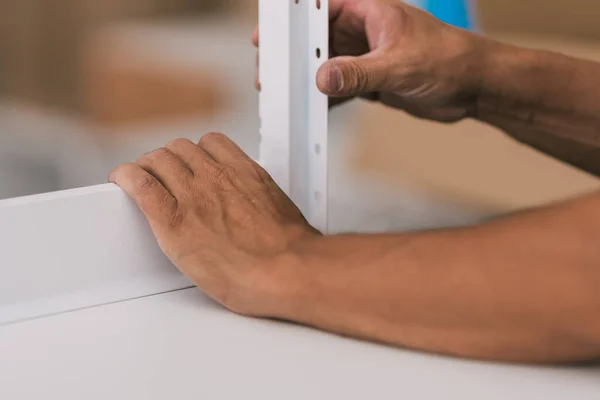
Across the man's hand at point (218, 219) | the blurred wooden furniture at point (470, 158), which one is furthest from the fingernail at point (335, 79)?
the blurred wooden furniture at point (470, 158)

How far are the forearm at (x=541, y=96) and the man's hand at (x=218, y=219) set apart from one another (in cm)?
36

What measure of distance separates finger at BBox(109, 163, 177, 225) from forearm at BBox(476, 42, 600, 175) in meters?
0.43

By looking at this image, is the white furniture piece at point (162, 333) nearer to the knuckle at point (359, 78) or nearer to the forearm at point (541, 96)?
the knuckle at point (359, 78)

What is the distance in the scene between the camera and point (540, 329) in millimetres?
476

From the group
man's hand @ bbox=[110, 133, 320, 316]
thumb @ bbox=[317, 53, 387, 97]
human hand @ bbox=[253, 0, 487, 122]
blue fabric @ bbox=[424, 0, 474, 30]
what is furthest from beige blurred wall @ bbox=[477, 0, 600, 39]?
man's hand @ bbox=[110, 133, 320, 316]

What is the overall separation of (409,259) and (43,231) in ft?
1.00

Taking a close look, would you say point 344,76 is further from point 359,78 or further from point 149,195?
point 149,195

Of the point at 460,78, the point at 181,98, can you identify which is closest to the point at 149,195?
the point at 460,78

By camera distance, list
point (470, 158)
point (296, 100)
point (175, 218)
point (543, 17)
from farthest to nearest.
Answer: point (470, 158)
point (543, 17)
point (296, 100)
point (175, 218)

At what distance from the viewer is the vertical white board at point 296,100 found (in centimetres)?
69

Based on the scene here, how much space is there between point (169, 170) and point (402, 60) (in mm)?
270

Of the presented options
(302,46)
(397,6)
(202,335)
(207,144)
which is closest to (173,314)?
(202,335)

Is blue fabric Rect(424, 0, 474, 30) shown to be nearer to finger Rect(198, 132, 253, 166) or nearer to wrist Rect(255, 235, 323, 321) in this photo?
finger Rect(198, 132, 253, 166)

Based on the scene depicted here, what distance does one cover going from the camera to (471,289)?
491mm
